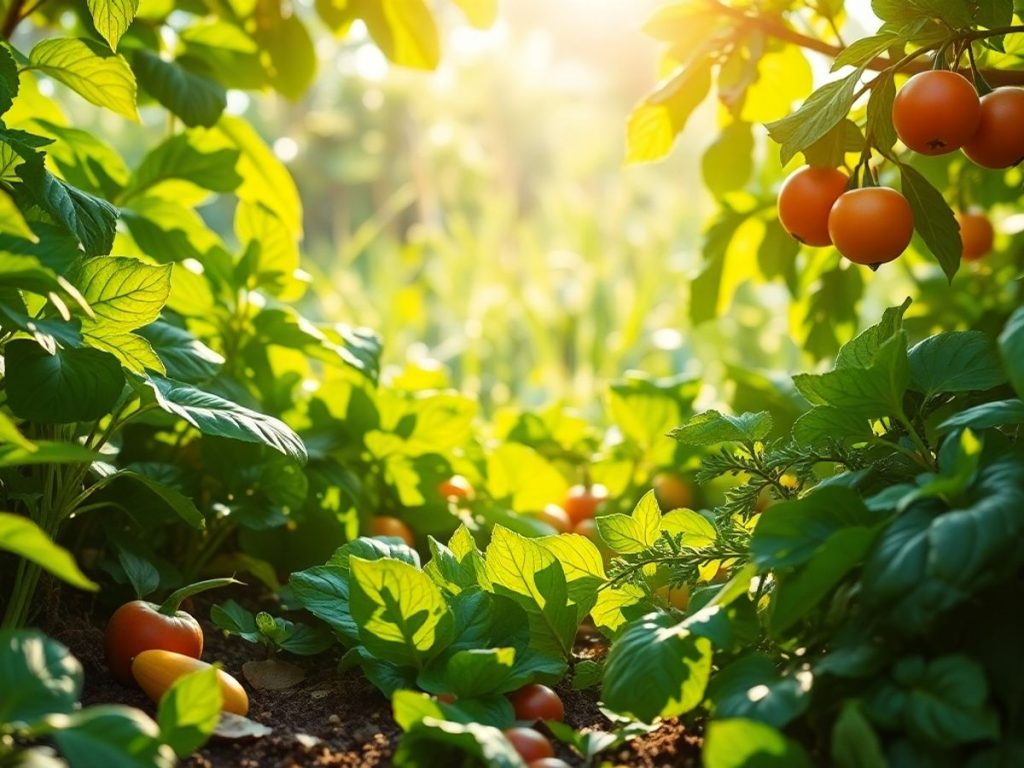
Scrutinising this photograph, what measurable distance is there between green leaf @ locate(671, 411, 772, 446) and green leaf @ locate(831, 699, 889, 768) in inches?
10.2

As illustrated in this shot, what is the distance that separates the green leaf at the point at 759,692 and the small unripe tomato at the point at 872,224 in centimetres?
32

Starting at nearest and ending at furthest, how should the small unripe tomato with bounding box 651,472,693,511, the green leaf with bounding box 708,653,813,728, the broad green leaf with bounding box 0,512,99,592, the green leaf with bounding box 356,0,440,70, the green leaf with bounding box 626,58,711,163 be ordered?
the broad green leaf with bounding box 0,512,99,592 < the green leaf with bounding box 708,653,813,728 < the green leaf with bounding box 626,58,711,163 < the green leaf with bounding box 356,0,440,70 < the small unripe tomato with bounding box 651,472,693,511

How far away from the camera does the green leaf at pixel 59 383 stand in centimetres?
70

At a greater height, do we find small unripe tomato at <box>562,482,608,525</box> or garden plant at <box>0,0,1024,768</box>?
garden plant at <box>0,0,1024,768</box>

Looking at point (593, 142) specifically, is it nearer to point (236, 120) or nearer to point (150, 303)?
point (236, 120)

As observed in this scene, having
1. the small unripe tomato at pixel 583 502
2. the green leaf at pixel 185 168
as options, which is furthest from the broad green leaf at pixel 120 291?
the small unripe tomato at pixel 583 502

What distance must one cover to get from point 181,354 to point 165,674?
0.27 m

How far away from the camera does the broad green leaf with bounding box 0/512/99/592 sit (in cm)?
50

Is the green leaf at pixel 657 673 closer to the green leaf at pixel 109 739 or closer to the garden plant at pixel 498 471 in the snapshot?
the garden plant at pixel 498 471

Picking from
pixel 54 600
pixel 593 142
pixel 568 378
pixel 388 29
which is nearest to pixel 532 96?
pixel 593 142

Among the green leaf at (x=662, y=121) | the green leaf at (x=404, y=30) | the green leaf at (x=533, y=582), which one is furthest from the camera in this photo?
the green leaf at (x=404, y=30)

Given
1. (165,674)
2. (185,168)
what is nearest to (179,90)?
(185,168)

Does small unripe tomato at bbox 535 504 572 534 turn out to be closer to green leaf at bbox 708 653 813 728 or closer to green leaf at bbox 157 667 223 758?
green leaf at bbox 708 653 813 728

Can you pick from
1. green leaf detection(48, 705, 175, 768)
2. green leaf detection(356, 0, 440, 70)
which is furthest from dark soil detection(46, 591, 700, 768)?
green leaf detection(356, 0, 440, 70)
